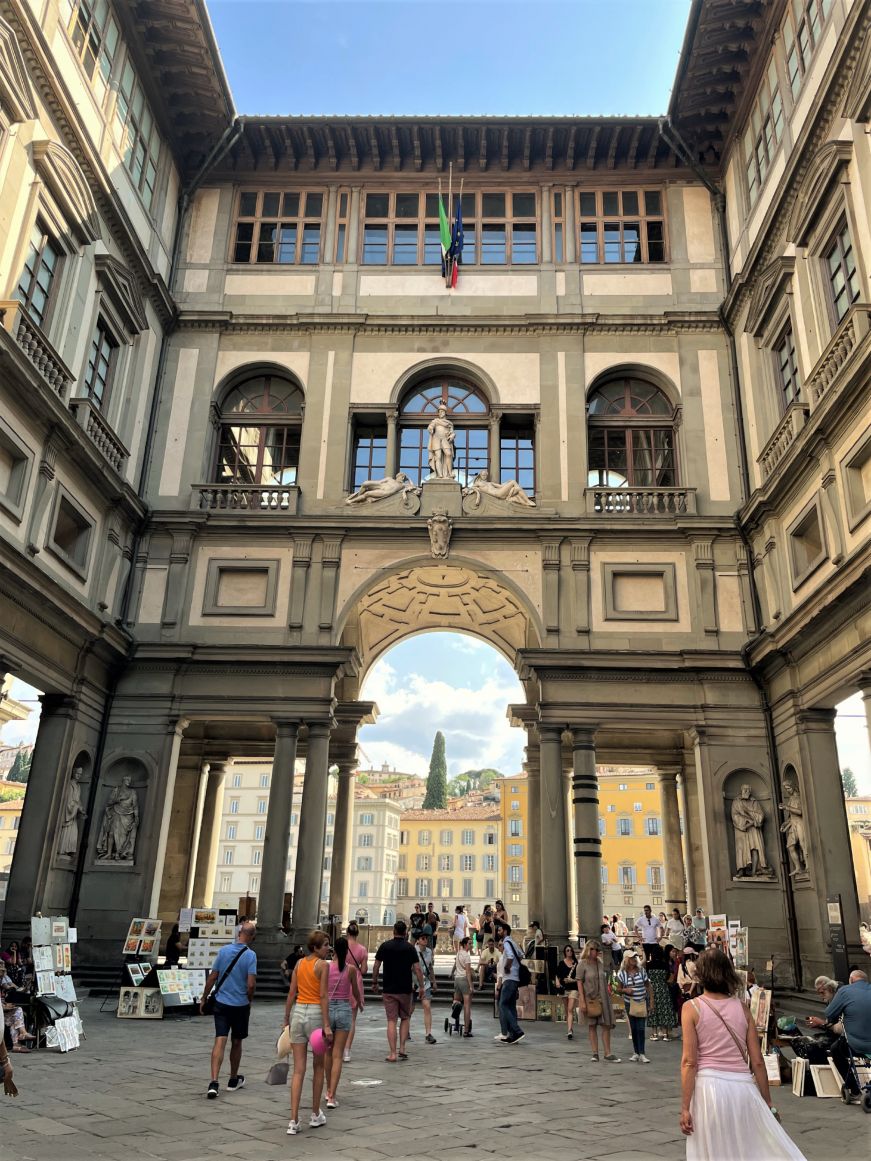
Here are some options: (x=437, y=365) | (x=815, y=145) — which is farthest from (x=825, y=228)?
(x=437, y=365)

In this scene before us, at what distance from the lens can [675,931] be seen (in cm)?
1933

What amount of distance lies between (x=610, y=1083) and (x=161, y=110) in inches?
932

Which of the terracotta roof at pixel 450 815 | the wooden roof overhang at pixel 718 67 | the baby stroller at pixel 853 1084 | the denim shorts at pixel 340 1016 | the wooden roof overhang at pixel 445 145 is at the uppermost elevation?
the wooden roof overhang at pixel 445 145

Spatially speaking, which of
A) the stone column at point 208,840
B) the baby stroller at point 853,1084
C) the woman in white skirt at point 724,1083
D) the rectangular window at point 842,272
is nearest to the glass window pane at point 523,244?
the rectangular window at point 842,272

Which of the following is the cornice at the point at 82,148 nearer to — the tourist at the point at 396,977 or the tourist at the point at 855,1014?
the tourist at the point at 396,977

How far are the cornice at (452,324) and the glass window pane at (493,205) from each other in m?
3.78

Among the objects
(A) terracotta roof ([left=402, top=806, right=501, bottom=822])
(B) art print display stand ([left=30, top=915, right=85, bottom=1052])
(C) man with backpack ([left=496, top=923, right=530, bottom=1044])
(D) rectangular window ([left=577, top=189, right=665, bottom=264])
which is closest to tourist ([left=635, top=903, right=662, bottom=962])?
(C) man with backpack ([left=496, top=923, right=530, bottom=1044])

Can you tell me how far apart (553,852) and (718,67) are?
18.8 meters

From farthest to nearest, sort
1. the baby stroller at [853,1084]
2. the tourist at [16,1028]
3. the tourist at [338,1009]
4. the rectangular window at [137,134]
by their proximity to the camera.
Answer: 1. the rectangular window at [137,134]
2. the tourist at [16,1028]
3. the baby stroller at [853,1084]
4. the tourist at [338,1009]

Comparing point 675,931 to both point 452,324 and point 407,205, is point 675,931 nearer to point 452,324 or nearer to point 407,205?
point 452,324

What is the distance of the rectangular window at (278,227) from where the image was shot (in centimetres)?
2555

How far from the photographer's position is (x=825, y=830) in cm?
1706

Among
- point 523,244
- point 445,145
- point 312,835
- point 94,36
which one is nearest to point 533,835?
point 312,835

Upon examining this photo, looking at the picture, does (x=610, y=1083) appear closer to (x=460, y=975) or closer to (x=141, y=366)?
(x=460, y=975)
